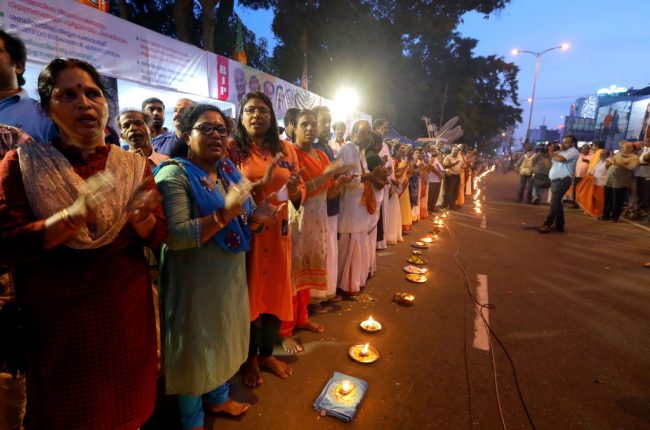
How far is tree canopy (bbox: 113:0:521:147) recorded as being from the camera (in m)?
15.1

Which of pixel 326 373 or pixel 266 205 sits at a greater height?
pixel 266 205

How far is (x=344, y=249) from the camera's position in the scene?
4.22m

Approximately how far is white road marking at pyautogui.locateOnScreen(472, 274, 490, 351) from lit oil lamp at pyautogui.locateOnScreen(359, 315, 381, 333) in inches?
35.8

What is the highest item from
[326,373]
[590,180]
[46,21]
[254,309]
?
[46,21]

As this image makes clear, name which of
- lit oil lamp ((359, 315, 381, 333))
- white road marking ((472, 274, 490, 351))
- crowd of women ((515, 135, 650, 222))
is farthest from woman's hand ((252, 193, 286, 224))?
crowd of women ((515, 135, 650, 222))

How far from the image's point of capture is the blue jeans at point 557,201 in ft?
24.9

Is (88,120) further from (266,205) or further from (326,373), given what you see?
(326,373)

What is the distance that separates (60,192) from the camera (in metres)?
1.22

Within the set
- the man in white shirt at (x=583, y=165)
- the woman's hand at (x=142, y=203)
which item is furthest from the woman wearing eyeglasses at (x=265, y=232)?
the man in white shirt at (x=583, y=165)

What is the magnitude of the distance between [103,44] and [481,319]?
532 cm

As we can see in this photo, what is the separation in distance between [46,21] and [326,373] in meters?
4.32

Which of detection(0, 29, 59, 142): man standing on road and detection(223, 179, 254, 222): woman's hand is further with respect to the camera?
detection(0, 29, 59, 142): man standing on road

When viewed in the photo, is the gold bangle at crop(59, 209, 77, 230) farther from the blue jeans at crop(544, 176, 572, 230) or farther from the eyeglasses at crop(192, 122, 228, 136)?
the blue jeans at crop(544, 176, 572, 230)

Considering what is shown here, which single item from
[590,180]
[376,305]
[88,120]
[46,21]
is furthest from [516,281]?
[590,180]
